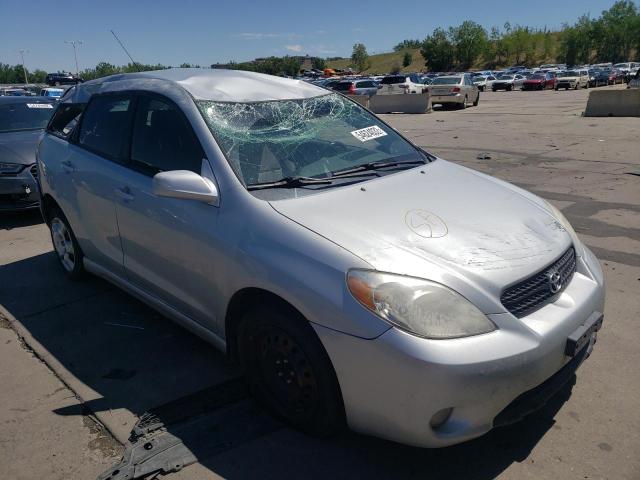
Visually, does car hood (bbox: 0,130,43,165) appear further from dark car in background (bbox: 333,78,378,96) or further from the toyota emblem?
dark car in background (bbox: 333,78,378,96)

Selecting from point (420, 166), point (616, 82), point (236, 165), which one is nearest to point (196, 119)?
point (236, 165)

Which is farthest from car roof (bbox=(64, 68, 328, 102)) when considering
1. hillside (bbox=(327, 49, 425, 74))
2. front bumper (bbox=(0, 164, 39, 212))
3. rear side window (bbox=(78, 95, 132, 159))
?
hillside (bbox=(327, 49, 425, 74))

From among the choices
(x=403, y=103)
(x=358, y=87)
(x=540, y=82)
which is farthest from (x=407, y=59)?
(x=403, y=103)

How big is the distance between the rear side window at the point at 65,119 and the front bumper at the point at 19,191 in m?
2.40

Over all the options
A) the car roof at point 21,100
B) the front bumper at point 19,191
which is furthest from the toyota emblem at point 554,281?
the car roof at point 21,100

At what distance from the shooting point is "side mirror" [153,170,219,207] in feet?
9.25

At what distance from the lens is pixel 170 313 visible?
135 inches

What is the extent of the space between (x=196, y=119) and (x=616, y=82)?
54118 millimetres

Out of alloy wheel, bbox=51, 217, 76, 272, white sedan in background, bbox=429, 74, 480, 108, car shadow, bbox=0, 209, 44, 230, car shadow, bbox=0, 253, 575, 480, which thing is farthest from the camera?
white sedan in background, bbox=429, 74, 480, 108

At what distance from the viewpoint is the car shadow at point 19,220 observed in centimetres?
724

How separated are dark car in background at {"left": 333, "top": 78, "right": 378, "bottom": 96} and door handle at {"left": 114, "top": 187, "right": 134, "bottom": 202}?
91.6 feet

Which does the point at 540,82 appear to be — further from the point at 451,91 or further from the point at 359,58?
the point at 359,58

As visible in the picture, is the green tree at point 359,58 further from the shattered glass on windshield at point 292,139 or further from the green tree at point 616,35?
the shattered glass on windshield at point 292,139

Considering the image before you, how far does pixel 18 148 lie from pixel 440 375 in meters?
7.09
